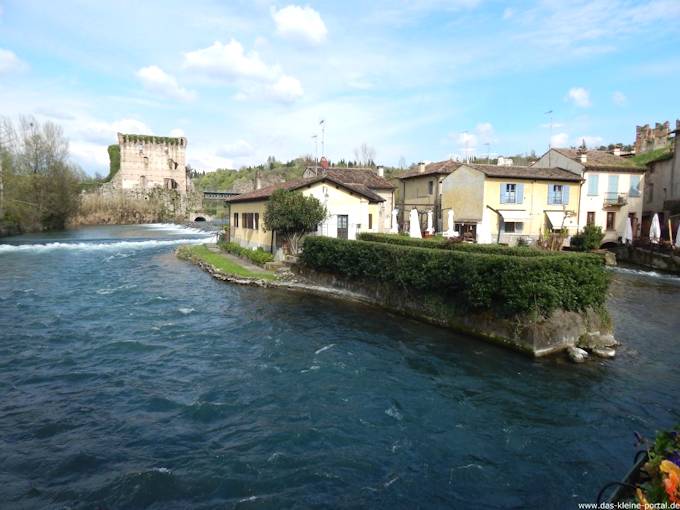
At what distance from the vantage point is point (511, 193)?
35656 millimetres

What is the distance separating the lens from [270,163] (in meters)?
138

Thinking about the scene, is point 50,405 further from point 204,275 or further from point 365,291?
point 204,275

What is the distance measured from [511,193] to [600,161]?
31.0 feet

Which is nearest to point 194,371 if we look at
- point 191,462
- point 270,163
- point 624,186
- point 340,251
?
point 191,462

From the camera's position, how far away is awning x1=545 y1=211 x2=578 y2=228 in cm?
3653

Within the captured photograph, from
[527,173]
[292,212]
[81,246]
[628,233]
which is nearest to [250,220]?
[292,212]

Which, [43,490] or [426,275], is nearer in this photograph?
[43,490]

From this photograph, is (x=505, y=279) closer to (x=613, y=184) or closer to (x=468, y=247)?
(x=468, y=247)

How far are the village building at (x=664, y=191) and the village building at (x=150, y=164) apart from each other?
80348 mm

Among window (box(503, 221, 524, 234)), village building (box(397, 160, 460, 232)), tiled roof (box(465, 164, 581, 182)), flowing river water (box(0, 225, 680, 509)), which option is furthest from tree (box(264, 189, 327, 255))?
window (box(503, 221, 524, 234))

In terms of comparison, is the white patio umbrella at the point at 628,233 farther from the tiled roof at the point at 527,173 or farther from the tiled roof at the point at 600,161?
the tiled roof at the point at 527,173

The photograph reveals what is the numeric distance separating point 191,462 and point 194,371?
435cm

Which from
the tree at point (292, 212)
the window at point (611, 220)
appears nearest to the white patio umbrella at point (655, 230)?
the window at point (611, 220)

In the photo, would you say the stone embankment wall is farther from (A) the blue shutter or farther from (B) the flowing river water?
(B) the flowing river water
